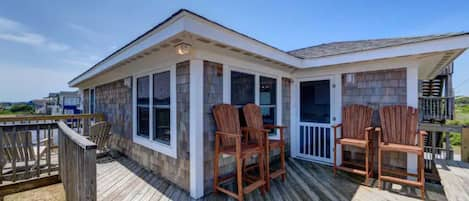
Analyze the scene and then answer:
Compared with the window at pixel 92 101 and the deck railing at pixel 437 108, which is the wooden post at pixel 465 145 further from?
the window at pixel 92 101

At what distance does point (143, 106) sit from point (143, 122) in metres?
0.34

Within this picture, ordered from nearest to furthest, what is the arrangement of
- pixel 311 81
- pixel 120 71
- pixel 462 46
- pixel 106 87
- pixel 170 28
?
pixel 170 28 → pixel 462 46 → pixel 311 81 → pixel 120 71 → pixel 106 87

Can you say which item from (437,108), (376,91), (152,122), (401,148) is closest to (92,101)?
(152,122)

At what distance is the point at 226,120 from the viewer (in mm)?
2820

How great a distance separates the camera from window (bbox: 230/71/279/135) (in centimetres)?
329

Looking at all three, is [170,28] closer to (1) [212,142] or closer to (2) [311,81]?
(1) [212,142]

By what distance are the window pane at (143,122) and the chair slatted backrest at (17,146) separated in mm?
1757

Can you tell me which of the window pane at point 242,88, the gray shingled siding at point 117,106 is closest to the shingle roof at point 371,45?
the window pane at point 242,88

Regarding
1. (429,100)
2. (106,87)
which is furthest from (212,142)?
(429,100)

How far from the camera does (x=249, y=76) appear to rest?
3.49 meters

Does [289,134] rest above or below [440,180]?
above

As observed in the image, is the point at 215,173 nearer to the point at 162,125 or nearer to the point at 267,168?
the point at 267,168

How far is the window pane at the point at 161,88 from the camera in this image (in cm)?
325

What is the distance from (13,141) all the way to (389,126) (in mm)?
6449
